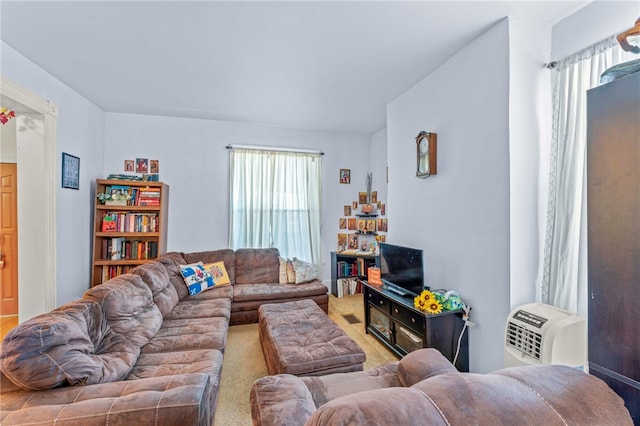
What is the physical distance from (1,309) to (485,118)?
19.2ft

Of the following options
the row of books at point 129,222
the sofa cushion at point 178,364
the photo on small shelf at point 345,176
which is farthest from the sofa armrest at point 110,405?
the photo on small shelf at point 345,176

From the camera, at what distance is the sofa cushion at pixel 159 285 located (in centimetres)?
257

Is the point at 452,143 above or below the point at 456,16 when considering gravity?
below

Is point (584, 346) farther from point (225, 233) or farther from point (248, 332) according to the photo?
point (225, 233)

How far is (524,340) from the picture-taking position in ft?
5.71

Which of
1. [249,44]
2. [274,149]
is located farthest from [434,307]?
[274,149]

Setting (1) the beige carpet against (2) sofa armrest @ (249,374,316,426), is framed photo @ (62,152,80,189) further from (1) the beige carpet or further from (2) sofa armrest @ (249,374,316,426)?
(2) sofa armrest @ (249,374,316,426)

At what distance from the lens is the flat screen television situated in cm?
257

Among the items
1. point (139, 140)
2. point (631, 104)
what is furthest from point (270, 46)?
point (139, 140)

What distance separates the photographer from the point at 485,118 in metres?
2.19

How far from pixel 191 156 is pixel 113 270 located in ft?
5.99

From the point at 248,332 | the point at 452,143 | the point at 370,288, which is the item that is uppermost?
the point at 452,143

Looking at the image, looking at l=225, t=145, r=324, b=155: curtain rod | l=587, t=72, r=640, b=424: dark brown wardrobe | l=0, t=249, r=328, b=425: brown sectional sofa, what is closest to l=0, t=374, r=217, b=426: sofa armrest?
l=0, t=249, r=328, b=425: brown sectional sofa

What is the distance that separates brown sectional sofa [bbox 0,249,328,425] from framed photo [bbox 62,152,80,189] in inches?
56.8
